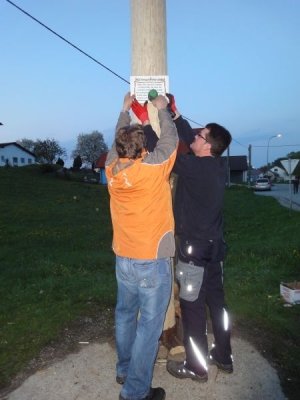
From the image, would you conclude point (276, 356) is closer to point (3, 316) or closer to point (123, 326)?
point (123, 326)

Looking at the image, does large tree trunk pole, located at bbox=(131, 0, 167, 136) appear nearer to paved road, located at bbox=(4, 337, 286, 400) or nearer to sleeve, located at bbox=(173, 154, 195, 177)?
sleeve, located at bbox=(173, 154, 195, 177)

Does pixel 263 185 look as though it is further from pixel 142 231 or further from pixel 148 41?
pixel 142 231

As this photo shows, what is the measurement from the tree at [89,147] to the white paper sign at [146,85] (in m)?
90.6

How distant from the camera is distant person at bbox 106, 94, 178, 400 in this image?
10.4 ft

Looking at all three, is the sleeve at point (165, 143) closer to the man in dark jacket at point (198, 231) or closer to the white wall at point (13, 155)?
the man in dark jacket at point (198, 231)

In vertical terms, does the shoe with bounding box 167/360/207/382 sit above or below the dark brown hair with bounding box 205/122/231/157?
below

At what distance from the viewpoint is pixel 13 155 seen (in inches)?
3174

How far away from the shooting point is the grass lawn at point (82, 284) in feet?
15.0

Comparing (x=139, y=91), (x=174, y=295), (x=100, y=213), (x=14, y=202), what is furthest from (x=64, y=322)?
(x=14, y=202)

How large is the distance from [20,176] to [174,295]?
3896 cm

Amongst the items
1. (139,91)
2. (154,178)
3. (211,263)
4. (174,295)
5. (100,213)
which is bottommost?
(100,213)

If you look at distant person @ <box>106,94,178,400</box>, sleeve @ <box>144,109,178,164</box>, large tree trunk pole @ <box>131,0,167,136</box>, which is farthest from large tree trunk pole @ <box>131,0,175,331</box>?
distant person @ <box>106,94,178,400</box>

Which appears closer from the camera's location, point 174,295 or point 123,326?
point 123,326

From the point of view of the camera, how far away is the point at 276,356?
14.1ft
